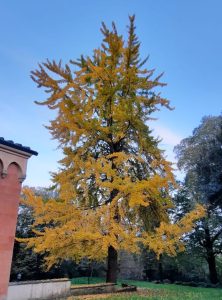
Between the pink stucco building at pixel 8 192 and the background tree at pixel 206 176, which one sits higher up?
the background tree at pixel 206 176

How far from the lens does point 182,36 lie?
1738cm

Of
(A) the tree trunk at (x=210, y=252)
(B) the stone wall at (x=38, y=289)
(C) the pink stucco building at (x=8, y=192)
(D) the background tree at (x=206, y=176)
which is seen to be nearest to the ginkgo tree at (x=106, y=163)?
(B) the stone wall at (x=38, y=289)

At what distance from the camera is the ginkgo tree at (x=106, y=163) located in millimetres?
9148

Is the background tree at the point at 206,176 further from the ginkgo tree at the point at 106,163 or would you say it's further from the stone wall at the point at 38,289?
the stone wall at the point at 38,289

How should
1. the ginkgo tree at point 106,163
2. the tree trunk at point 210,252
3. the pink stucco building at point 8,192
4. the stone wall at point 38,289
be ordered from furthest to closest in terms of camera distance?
the tree trunk at point 210,252 < the ginkgo tree at point 106,163 < the stone wall at point 38,289 < the pink stucco building at point 8,192

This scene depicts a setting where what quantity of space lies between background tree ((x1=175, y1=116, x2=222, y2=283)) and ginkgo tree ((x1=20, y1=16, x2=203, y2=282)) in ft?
26.4

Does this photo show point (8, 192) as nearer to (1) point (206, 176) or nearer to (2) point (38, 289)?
(2) point (38, 289)

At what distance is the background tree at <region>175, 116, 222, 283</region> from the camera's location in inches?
730

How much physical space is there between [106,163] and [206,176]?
11.4 metres

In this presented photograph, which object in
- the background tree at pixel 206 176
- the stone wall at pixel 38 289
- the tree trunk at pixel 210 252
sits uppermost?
the background tree at pixel 206 176

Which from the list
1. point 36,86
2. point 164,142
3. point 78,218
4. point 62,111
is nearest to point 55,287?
point 78,218

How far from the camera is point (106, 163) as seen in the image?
10.3 m

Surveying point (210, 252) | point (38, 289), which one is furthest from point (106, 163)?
point (210, 252)

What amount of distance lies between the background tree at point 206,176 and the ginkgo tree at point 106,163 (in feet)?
26.4
